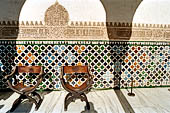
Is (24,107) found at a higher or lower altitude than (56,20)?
lower

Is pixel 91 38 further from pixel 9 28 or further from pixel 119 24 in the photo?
Answer: pixel 9 28

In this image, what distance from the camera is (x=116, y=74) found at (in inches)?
103

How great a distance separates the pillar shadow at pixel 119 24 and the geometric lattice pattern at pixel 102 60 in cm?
2

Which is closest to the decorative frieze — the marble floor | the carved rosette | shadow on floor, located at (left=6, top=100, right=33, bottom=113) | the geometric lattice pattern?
the carved rosette

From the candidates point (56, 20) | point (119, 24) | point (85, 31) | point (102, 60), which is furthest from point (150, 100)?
point (56, 20)

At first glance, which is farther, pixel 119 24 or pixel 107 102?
pixel 119 24

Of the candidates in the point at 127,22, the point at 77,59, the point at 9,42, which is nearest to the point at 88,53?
the point at 77,59

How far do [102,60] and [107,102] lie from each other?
0.73m

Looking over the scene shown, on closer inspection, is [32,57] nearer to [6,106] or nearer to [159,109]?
[6,106]

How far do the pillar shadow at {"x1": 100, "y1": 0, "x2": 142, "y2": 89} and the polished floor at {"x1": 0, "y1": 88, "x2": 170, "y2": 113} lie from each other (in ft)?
2.07

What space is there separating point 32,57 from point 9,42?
0.44m

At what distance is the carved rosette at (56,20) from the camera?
237 cm

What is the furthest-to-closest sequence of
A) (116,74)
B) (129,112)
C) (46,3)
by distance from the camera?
1. (116,74)
2. (46,3)
3. (129,112)

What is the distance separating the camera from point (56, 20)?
239cm
